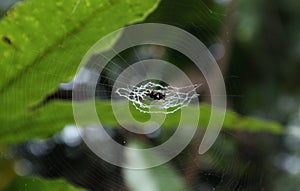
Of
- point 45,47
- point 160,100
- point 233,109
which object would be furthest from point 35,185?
point 233,109

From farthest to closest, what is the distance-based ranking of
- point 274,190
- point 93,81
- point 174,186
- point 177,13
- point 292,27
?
point 292,27
point 274,190
point 177,13
point 93,81
point 174,186

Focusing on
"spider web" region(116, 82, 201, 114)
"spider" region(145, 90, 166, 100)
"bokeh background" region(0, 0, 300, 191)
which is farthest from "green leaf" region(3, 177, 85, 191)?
"spider" region(145, 90, 166, 100)

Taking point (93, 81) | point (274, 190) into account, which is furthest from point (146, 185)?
point (274, 190)

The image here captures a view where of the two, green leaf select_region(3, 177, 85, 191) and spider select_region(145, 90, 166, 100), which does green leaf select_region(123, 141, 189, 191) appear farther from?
green leaf select_region(3, 177, 85, 191)

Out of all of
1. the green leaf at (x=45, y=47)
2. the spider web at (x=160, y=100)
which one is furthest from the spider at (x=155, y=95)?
the green leaf at (x=45, y=47)

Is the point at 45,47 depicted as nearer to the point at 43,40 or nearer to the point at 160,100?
the point at 43,40

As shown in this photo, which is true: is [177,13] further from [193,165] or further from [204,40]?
[193,165]
